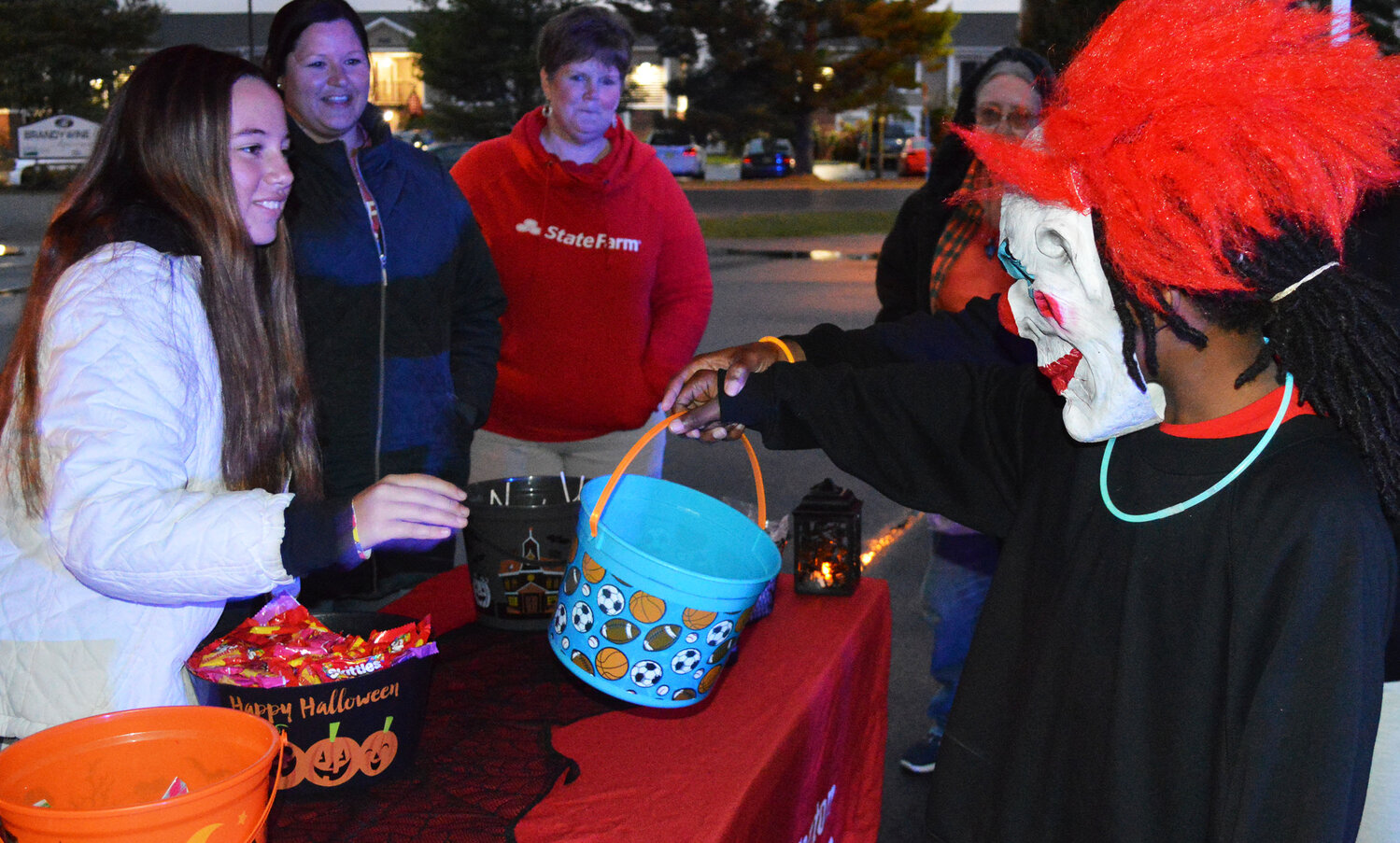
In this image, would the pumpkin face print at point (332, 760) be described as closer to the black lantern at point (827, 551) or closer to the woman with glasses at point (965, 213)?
the black lantern at point (827, 551)

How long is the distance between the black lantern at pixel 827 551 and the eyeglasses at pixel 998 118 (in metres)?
1.07

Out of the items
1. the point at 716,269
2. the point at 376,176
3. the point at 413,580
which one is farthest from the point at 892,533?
the point at 716,269

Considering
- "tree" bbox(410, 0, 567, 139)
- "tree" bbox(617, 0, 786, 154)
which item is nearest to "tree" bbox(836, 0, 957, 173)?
"tree" bbox(617, 0, 786, 154)

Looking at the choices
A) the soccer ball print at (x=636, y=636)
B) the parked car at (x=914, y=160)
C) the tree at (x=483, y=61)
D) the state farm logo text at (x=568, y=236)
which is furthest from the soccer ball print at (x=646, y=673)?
the parked car at (x=914, y=160)

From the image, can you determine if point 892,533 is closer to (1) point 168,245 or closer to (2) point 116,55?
(1) point 168,245

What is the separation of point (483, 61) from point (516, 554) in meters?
33.2

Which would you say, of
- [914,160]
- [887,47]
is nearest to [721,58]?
[887,47]

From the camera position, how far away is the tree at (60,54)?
27.4 m

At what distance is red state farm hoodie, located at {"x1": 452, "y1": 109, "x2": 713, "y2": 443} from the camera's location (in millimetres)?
3246

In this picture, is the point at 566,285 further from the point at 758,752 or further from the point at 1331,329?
the point at 1331,329

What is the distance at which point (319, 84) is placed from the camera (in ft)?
9.21

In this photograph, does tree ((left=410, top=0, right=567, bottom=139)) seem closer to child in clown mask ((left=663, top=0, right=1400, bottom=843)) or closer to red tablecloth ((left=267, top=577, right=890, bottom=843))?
red tablecloth ((left=267, top=577, right=890, bottom=843))

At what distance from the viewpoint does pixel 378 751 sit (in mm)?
1490

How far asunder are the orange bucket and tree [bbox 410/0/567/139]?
3176 cm
